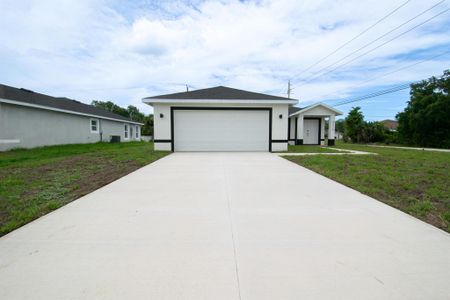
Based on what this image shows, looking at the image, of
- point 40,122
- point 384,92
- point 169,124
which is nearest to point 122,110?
point 40,122

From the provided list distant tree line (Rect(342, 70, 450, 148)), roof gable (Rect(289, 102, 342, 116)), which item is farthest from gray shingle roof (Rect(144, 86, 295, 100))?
distant tree line (Rect(342, 70, 450, 148))

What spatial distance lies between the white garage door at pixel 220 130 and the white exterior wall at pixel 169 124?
327 mm

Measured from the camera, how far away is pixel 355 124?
23156mm

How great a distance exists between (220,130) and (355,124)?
Result: 18172 millimetres

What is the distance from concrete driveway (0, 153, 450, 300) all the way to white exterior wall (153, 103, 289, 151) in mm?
7884

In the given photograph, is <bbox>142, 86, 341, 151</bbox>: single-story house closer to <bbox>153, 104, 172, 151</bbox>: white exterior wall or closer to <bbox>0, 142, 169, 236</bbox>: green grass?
<bbox>153, 104, 172, 151</bbox>: white exterior wall

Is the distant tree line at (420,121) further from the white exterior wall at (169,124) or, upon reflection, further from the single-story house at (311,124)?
the white exterior wall at (169,124)

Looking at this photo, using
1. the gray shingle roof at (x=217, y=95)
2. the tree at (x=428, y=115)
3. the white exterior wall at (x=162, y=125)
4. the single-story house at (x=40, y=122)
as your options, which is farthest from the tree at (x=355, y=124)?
the single-story house at (x=40, y=122)

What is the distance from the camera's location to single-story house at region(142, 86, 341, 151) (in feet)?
37.4

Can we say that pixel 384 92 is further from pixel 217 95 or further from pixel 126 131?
pixel 126 131

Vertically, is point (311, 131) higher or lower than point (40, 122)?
lower

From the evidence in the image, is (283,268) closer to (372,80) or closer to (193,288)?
(193,288)

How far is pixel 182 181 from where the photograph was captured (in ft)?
16.5

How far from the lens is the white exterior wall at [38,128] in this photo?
10.9 m
